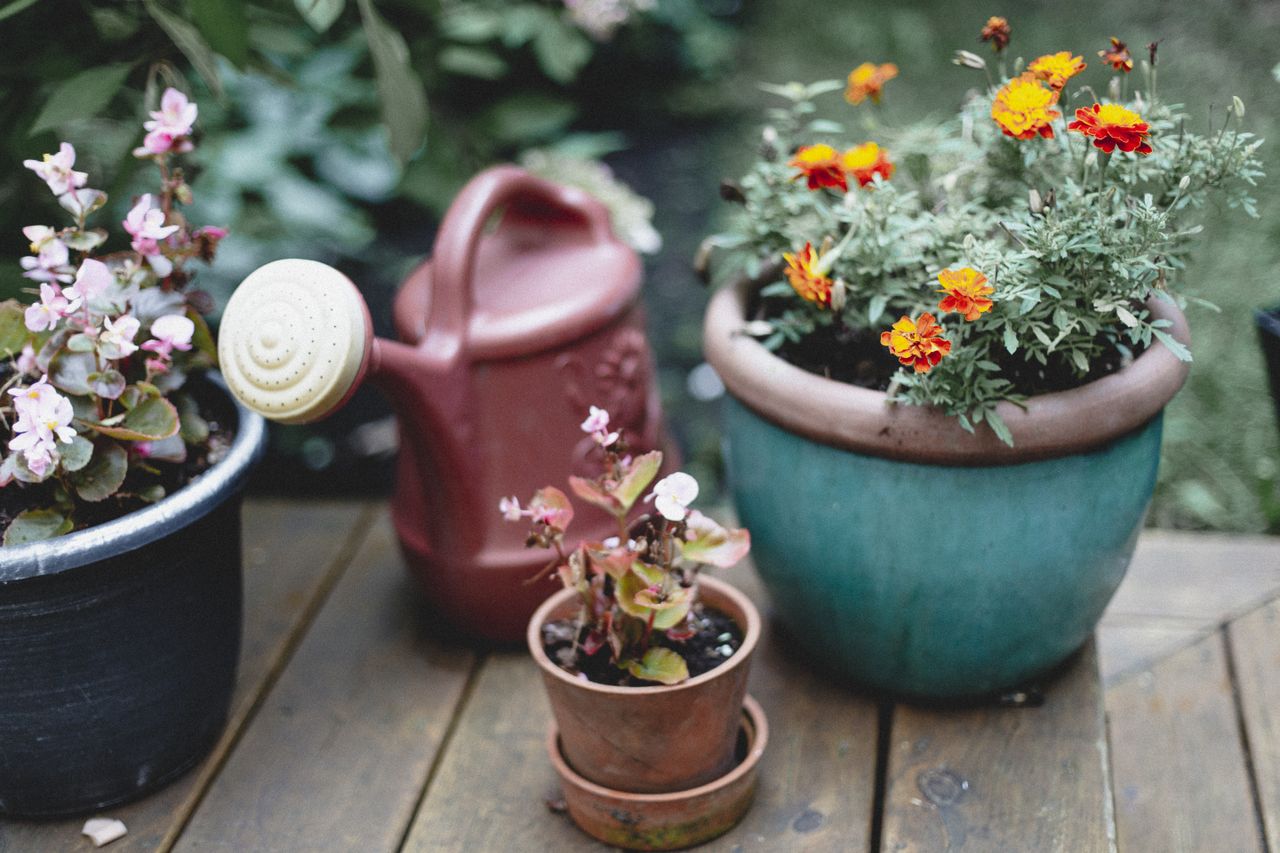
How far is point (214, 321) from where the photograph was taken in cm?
209

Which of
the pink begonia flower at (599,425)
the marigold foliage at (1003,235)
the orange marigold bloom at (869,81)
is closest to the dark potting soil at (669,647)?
the pink begonia flower at (599,425)

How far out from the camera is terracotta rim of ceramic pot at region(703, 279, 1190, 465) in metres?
1.19

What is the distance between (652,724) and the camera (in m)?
1.17

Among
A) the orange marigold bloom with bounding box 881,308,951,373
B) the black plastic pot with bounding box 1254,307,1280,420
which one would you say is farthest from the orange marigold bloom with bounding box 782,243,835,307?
the black plastic pot with bounding box 1254,307,1280,420

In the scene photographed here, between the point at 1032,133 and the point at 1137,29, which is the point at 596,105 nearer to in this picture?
the point at 1137,29

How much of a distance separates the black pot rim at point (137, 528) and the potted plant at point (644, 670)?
31 centimetres

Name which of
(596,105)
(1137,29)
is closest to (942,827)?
(596,105)

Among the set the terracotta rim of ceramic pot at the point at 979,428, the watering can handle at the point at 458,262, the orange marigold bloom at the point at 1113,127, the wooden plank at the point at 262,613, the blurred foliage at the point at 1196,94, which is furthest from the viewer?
the blurred foliage at the point at 1196,94

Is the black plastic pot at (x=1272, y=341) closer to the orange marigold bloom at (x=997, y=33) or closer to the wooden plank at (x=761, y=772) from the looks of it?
the orange marigold bloom at (x=997, y=33)

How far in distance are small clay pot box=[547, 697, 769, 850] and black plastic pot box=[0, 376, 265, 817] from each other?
0.41m

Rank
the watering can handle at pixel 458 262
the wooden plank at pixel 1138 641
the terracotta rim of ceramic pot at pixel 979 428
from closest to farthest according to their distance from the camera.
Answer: the terracotta rim of ceramic pot at pixel 979 428 < the watering can handle at pixel 458 262 < the wooden plank at pixel 1138 641

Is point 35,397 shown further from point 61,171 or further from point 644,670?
point 644,670

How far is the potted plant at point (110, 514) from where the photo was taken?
1160 millimetres

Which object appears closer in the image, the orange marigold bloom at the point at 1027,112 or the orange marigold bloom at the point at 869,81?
the orange marigold bloom at the point at 1027,112
